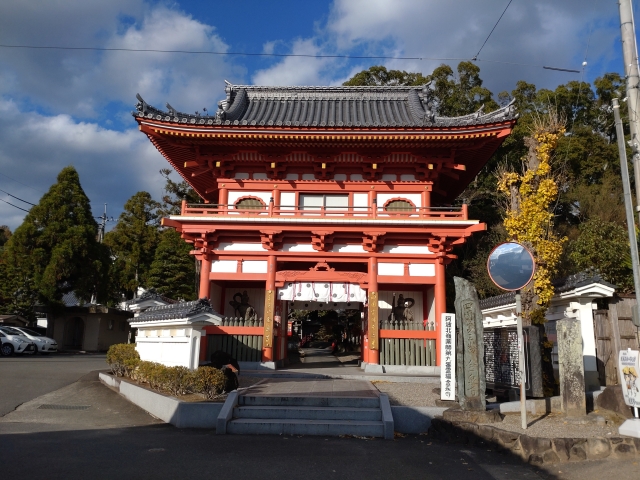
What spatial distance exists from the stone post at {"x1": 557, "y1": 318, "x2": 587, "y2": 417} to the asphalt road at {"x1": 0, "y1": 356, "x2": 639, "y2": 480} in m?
2.11

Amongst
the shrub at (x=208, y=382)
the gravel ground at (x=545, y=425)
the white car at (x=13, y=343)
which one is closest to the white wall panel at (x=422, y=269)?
the gravel ground at (x=545, y=425)

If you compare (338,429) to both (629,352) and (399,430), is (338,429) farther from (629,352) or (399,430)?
(629,352)

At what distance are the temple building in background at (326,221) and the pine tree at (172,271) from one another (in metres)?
15.7

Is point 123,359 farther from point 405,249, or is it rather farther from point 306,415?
point 405,249

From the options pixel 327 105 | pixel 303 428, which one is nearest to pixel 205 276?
pixel 303 428

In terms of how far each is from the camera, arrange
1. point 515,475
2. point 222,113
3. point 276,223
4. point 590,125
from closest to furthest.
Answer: point 515,475 < point 276,223 < point 222,113 < point 590,125

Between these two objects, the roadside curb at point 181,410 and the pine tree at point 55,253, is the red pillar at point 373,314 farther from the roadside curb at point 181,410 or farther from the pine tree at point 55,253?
the pine tree at point 55,253

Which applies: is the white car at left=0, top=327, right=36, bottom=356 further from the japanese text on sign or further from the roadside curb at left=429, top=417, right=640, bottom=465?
the roadside curb at left=429, top=417, right=640, bottom=465

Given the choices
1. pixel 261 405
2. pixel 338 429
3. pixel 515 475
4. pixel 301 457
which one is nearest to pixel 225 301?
pixel 261 405

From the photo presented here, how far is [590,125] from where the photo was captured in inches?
1406

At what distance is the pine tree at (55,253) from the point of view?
28406 mm

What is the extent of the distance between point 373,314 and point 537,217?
238 inches

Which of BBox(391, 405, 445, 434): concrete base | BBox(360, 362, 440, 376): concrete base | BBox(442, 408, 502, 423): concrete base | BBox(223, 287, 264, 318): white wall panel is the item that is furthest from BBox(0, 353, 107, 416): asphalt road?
BBox(442, 408, 502, 423): concrete base

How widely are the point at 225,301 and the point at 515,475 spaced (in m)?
13.4
